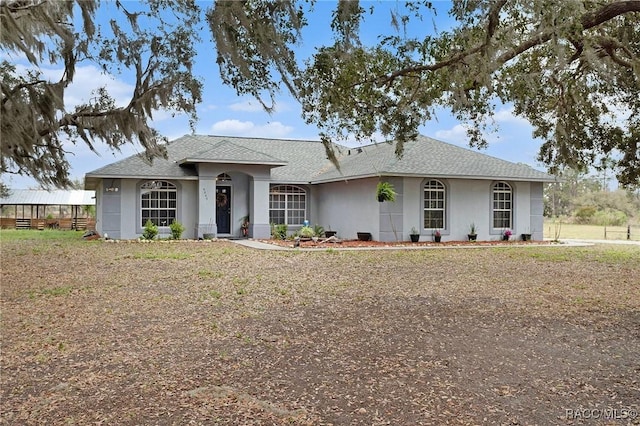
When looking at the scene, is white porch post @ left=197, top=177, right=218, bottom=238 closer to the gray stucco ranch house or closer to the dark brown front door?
the gray stucco ranch house

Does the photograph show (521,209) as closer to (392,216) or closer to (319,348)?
(392,216)

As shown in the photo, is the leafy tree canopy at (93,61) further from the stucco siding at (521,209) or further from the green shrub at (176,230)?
the stucco siding at (521,209)

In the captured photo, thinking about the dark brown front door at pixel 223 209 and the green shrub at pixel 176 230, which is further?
the dark brown front door at pixel 223 209

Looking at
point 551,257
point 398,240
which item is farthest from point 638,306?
point 398,240

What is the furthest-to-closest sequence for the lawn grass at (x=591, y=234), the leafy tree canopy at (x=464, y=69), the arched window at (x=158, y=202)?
the lawn grass at (x=591, y=234) → the arched window at (x=158, y=202) → the leafy tree canopy at (x=464, y=69)

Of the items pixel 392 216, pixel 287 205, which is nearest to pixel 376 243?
pixel 392 216

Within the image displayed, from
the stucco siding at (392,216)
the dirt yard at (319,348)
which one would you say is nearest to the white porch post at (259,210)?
the stucco siding at (392,216)

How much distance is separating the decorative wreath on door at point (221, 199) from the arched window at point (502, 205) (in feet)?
35.8

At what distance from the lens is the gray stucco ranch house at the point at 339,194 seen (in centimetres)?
1891

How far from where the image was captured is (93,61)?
27.2 ft

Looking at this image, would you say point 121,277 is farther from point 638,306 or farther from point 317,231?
point 317,231

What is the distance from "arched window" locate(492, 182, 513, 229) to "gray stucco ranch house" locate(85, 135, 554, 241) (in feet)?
0.13

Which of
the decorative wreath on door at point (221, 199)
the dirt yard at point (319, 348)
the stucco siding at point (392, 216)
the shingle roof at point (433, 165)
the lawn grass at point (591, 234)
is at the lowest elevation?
the dirt yard at point (319, 348)

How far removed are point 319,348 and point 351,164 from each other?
16.8 m
